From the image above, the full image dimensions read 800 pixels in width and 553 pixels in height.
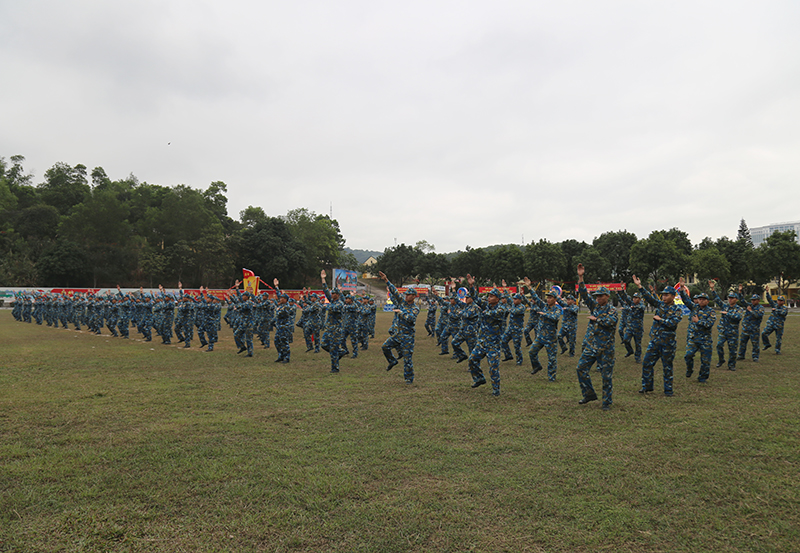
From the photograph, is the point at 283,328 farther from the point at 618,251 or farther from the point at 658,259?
the point at 618,251

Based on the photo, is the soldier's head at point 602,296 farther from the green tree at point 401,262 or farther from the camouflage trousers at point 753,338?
the green tree at point 401,262

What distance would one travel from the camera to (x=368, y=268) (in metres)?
133

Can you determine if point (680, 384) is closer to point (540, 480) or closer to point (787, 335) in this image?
point (540, 480)

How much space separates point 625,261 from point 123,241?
271ft

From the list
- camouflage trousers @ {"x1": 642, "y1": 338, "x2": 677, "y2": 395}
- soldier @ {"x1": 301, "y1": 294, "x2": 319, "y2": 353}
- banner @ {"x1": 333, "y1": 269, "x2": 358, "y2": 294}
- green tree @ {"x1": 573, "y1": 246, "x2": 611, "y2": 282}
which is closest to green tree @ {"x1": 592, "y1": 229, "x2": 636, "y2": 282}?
green tree @ {"x1": 573, "y1": 246, "x2": 611, "y2": 282}

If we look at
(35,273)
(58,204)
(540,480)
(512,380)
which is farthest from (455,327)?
(58,204)

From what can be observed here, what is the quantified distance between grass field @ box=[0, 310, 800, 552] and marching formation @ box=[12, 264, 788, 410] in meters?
0.98

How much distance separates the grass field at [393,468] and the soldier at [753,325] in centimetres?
471

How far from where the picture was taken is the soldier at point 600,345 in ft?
28.9

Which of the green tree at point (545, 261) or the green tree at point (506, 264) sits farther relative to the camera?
the green tree at point (506, 264)

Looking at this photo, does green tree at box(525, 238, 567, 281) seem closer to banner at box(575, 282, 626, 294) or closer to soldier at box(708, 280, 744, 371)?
→ banner at box(575, 282, 626, 294)

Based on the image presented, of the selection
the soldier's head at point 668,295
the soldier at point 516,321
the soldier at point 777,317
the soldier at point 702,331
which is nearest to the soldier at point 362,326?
the soldier at point 516,321

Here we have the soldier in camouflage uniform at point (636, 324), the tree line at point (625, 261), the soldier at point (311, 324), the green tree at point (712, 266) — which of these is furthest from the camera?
the green tree at point (712, 266)

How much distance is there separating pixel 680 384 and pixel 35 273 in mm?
72529
